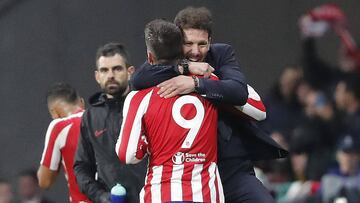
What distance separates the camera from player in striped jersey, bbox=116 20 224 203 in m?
5.20

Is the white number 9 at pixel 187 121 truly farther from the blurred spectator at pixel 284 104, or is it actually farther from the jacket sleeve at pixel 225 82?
the blurred spectator at pixel 284 104

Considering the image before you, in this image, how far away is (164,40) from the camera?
5176 millimetres

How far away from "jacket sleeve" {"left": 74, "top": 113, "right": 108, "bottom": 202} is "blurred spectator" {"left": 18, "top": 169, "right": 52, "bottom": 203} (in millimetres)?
3319

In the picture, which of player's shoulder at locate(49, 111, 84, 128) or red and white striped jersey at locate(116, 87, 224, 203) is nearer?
red and white striped jersey at locate(116, 87, 224, 203)

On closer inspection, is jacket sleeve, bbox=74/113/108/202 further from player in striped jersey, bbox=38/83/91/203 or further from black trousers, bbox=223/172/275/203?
black trousers, bbox=223/172/275/203

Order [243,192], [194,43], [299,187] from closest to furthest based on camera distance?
[194,43] < [243,192] < [299,187]

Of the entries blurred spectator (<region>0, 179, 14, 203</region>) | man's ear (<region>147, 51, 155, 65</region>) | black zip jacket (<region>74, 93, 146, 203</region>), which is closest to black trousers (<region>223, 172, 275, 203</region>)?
man's ear (<region>147, 51, 155, 65</region>)

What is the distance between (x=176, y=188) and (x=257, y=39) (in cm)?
525

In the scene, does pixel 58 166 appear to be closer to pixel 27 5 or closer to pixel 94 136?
pixel 94 136

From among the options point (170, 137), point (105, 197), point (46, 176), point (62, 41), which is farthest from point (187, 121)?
point (62, 41)

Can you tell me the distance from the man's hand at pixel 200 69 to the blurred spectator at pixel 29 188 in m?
4.79

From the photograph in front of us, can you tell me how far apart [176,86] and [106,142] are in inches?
52.9

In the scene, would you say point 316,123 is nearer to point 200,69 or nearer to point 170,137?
point 200,69

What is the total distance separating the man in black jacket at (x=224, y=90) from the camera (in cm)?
527
